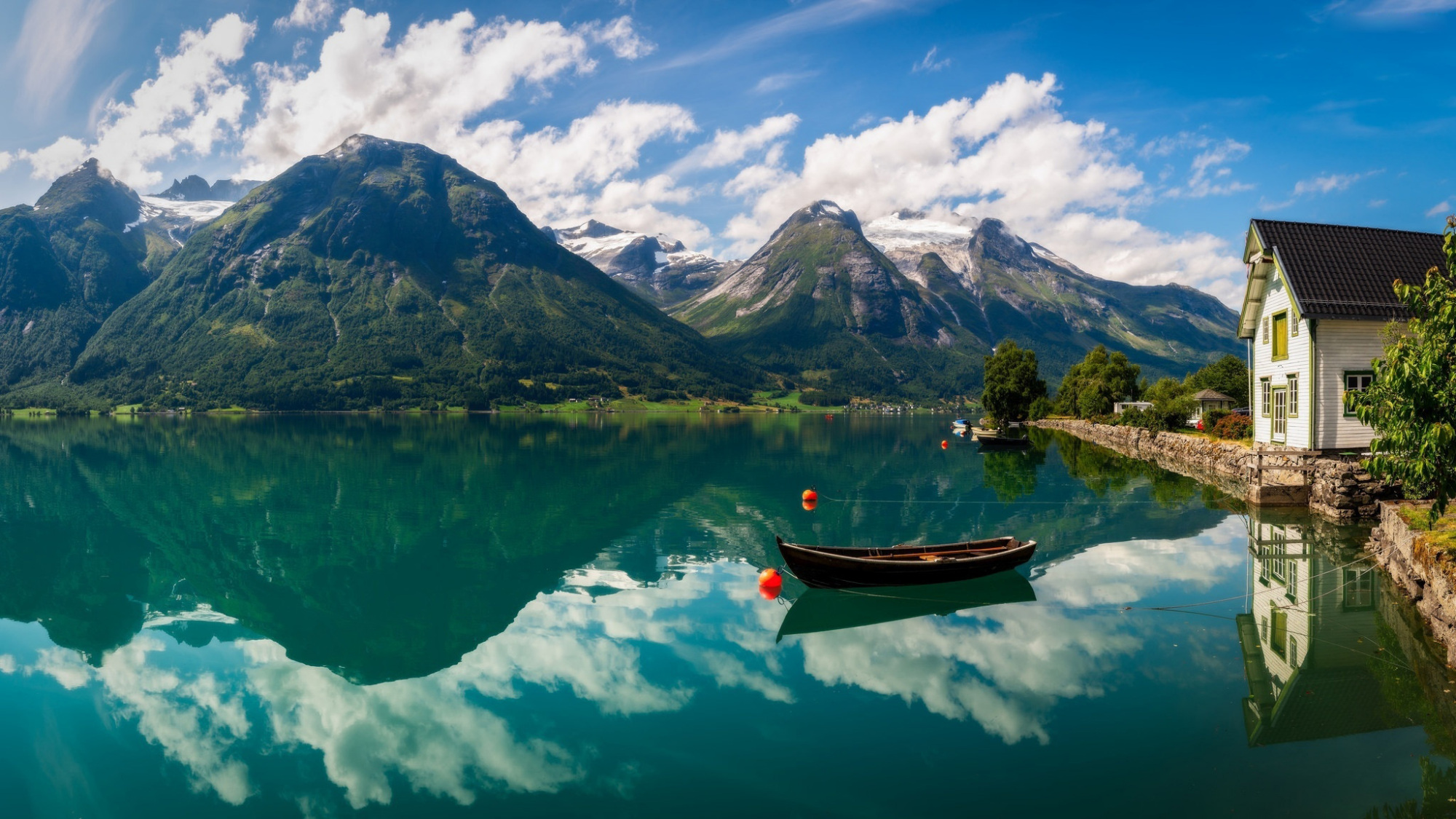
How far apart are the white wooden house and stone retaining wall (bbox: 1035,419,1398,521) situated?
1043 millimetres

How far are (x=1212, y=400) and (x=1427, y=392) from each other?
214ft

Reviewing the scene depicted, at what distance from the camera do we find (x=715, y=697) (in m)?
14.7

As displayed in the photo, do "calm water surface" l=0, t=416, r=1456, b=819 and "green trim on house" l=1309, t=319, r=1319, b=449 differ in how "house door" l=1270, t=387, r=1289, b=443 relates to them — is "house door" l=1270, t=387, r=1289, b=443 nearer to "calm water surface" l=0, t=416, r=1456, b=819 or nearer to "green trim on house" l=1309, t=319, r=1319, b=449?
"green trim on house" l=1309, t=319, r=1319, b=449

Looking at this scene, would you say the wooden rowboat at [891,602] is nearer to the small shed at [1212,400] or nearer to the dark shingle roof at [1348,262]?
the dark shingle roof at [1348,262]

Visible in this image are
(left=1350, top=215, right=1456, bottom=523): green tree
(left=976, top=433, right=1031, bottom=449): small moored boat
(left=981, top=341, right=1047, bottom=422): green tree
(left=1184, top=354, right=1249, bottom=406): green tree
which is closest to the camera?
(left=1350, top=215, right=1456, bottom=523): green tree

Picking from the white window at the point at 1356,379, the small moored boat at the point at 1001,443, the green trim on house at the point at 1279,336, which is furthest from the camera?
the small moored boat at the point at 1001,443

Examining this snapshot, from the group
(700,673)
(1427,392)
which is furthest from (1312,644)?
(700,673)

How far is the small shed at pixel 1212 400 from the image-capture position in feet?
237

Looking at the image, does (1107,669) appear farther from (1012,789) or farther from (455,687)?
(455,687)

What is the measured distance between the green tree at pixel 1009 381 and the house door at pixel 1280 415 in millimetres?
69275

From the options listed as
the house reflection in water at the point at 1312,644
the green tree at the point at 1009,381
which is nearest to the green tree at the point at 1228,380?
the green tree at the point at 1009,381

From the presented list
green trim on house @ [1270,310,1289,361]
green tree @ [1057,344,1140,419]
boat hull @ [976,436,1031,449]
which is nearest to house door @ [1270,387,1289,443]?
green trim on house @ [1270,310,1289,361]

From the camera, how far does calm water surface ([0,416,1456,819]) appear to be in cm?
1130

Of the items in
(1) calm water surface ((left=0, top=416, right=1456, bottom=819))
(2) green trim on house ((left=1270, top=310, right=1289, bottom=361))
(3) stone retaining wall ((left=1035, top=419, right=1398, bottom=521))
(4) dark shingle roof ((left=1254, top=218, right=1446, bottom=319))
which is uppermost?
(4) dark shingle roof ((left=1254, top=218, right=1446, bottom=319))
